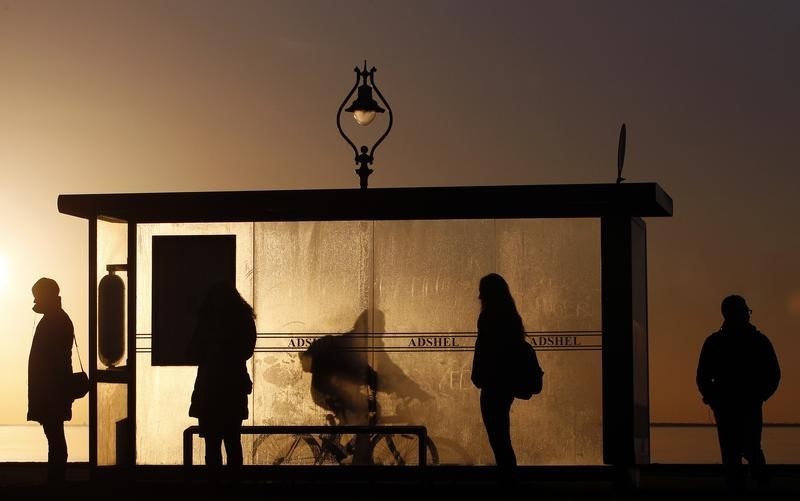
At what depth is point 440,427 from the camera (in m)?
12.5

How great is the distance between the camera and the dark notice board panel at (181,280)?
499 inches

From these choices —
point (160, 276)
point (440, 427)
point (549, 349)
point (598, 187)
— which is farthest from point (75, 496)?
point (598, 187)

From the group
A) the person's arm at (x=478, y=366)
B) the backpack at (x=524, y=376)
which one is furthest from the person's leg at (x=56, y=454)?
the backpack at (x=524, y=376)

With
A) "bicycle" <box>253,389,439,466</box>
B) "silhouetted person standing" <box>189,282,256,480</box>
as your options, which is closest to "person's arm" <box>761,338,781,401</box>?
"bicycle" <box>253,389,439,466</box>

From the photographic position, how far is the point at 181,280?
12680mm

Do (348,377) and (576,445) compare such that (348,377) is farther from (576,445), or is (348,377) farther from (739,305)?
(739,305)

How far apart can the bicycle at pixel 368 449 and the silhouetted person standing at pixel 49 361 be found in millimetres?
2266

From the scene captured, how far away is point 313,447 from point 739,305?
4230 millimetres

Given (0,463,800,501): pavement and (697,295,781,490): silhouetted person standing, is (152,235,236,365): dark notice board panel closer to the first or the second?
(0,463,800,501): pavement

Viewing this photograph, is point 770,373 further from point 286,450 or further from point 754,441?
point 286,450

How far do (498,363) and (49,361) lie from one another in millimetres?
3616

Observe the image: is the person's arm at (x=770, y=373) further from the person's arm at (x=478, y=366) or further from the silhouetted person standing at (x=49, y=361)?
the silhouetted person standing at (x=49, y=361)

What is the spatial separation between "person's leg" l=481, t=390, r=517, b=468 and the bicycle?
173 cm

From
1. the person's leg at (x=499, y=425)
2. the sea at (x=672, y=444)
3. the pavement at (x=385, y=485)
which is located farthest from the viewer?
the sea at (x=672, y=444)
